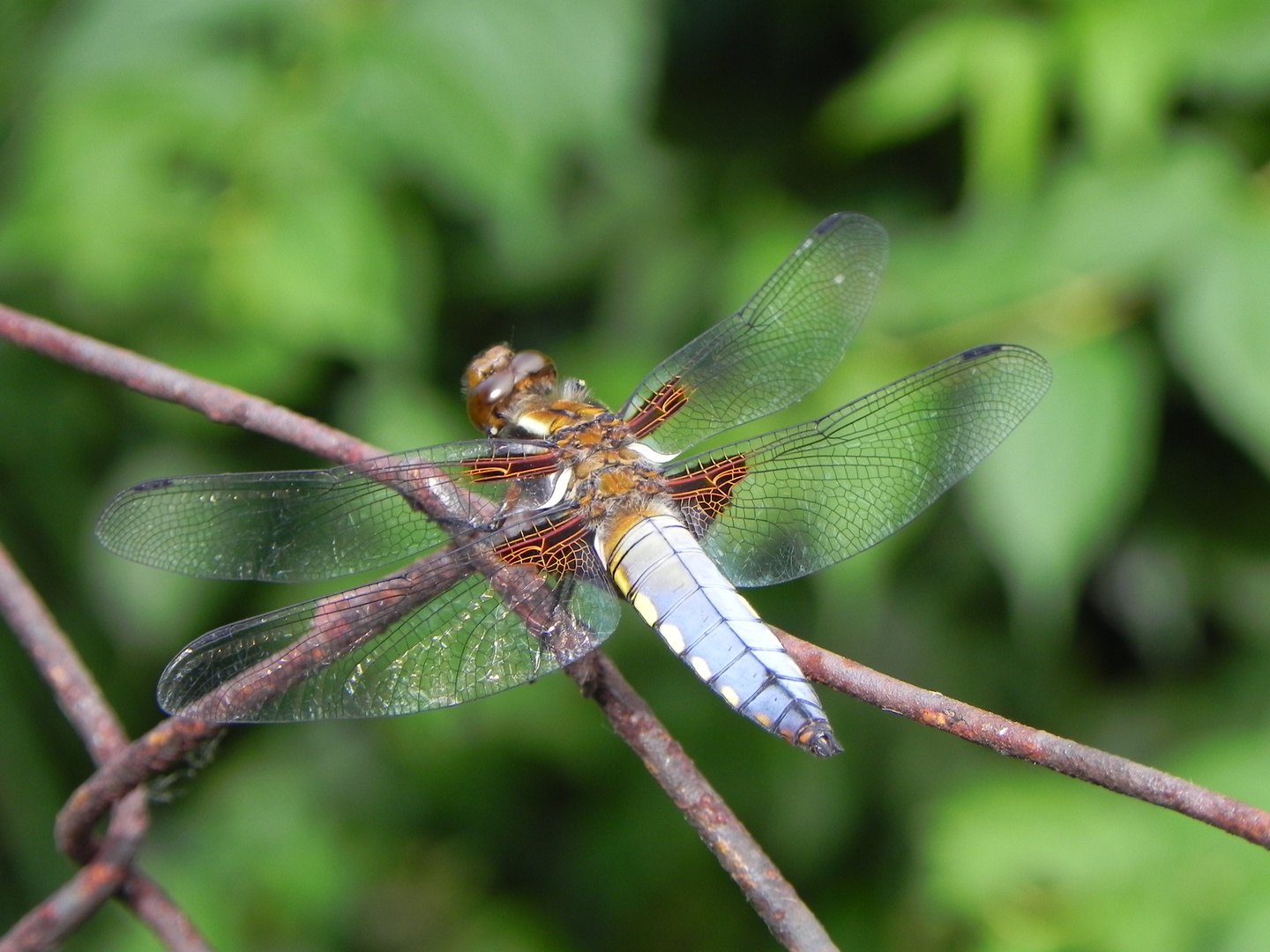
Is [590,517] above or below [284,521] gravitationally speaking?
below

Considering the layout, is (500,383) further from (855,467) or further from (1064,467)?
(1064,467)

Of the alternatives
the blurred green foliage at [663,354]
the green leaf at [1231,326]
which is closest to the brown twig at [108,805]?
the blurred green foliage at [663,354]

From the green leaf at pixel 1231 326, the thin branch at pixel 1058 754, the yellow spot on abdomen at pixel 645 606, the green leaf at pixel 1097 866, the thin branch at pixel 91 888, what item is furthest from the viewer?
the green leaf at pixel 1231 326

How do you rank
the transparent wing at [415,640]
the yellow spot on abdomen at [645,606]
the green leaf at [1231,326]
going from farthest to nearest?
the green leaf at [1231,326], the yellow spot on abdomen at [645,606], the transparent wing at [415,640]

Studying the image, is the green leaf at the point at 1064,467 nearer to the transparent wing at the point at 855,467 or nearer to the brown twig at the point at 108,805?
the transparent wing at the point at 855,467

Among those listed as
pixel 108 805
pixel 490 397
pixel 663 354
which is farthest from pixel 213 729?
pixel 663 354

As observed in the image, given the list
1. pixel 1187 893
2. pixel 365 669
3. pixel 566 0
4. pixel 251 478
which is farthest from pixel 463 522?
pixel 566 0

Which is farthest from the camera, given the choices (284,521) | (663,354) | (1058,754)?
(663,354)
